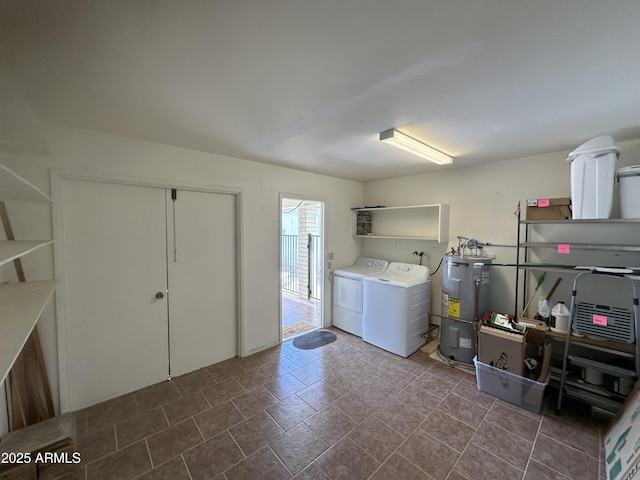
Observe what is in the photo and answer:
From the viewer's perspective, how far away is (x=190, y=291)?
9.30 feet

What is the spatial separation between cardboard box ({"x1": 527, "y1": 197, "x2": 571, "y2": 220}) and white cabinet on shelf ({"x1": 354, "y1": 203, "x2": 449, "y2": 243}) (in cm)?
96

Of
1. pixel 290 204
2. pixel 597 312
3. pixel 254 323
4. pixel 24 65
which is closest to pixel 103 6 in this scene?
pixel 24 65

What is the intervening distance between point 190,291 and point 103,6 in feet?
7.99

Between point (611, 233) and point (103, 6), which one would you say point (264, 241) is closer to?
point (103, 6)

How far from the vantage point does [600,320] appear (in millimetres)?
2156

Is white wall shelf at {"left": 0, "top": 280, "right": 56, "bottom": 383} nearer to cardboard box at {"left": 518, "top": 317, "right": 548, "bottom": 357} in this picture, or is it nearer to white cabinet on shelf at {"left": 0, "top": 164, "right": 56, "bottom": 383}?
white cabinet on shelf at {"left": 0, "top": 164, "right": 56, "bottom": 383}

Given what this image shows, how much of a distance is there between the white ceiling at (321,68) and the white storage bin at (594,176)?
178 mm

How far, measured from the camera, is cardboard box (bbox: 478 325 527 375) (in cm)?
234

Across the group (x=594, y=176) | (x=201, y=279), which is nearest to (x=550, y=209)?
(x=594, y=176)

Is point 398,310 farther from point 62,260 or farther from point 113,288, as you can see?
point 62,260

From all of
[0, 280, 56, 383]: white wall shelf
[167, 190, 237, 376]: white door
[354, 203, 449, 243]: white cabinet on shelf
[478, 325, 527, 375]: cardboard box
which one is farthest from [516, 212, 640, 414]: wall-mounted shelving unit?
[0, 280, 56, 383]: white wall shelf

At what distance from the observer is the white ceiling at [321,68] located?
1006mm

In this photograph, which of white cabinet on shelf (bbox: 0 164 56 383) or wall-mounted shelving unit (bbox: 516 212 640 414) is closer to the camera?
white cabinet on shelf (bbox: 0 164 56 383)

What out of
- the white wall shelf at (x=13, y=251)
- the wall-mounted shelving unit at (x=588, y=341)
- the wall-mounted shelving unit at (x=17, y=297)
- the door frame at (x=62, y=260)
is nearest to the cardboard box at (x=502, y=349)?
the wall-mounted shelving unit at (x=588, y=341)
